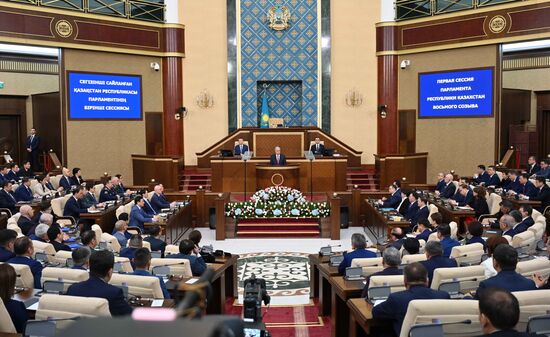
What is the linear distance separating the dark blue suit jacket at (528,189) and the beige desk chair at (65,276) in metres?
10.4

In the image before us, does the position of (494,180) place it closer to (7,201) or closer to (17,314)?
(7,201)

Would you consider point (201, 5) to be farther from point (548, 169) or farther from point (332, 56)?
point (548, 169)

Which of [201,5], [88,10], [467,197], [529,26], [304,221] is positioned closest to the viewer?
[467,197]

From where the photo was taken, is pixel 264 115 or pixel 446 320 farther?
pixel 264 115

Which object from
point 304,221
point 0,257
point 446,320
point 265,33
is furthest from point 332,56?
point 446,320

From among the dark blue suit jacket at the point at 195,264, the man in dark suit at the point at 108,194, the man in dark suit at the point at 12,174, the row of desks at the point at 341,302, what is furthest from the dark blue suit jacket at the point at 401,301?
the man in dark suit at the point at 12,174

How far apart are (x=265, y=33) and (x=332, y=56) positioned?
2457mm

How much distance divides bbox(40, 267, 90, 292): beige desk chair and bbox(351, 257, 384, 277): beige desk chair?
275cm

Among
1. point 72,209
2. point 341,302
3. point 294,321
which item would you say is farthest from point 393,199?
point 341,302

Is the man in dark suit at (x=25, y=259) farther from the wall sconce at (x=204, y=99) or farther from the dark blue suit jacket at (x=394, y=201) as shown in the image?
the wall sconce at (x=204, y=99)

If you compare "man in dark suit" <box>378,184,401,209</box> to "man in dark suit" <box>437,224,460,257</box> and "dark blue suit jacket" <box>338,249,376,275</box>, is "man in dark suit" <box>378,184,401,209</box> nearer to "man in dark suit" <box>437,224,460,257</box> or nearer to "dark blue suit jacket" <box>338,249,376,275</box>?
"man in dark suit" <box>437,224,460,257</box>

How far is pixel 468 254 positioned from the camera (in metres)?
6.77

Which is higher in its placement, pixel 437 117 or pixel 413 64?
pixel 413 64

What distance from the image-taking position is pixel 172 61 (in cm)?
2034
